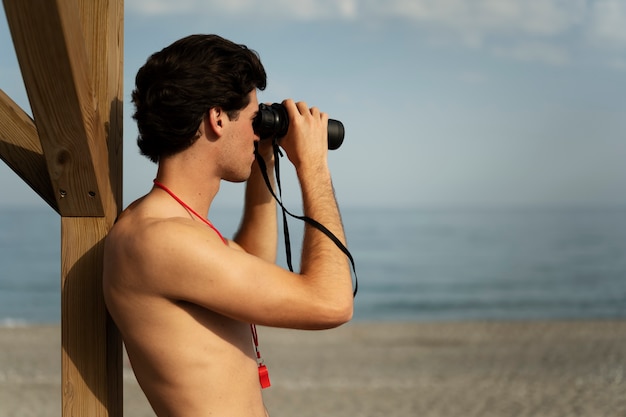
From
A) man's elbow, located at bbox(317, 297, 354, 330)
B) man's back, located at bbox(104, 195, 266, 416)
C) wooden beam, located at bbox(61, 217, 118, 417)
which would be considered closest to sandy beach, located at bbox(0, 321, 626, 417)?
wooden beam, located at bbox(61, 217, 118, 417)

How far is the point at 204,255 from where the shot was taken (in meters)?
1.98

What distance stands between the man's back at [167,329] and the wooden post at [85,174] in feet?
0.45

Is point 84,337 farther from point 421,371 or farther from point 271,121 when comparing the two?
point 421,371

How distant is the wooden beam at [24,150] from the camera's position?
2.26 m

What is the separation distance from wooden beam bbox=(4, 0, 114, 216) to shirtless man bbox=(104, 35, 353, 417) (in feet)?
0.46

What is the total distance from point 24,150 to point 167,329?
0.66 meters

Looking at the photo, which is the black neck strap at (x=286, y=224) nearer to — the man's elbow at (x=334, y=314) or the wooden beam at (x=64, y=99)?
the man's elbow at (x=334, y=314)

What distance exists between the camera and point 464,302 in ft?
106

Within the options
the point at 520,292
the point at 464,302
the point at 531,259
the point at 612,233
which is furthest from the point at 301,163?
the point at 612,233

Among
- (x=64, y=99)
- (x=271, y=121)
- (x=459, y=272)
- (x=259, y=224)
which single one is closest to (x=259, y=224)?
(x=259, y=224)

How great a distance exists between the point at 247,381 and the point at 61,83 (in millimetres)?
903

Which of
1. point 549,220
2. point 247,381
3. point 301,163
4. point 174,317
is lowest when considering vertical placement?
point 549,220

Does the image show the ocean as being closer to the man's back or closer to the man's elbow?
the man's back

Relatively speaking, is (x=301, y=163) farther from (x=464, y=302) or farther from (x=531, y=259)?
(x=531, y=259)
